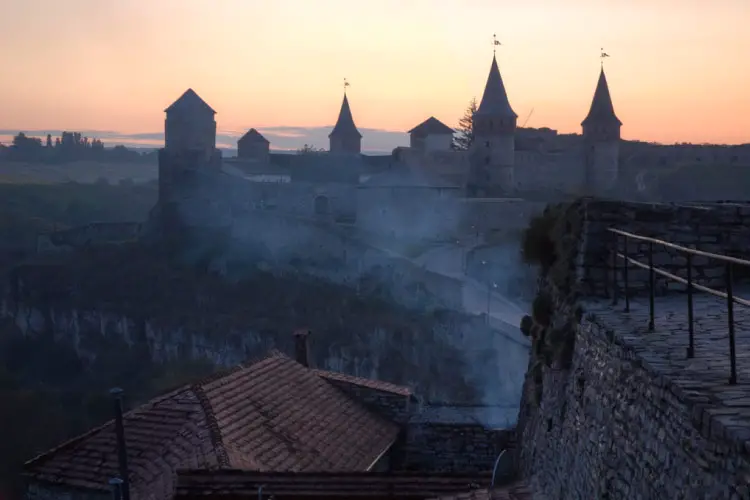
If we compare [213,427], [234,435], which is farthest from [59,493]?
[234,435]

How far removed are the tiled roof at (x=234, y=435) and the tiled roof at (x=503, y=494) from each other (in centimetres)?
249

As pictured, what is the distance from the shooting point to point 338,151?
65375 mm

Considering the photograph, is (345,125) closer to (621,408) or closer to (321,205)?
(321,205)

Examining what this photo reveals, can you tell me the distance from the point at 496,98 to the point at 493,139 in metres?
2.56

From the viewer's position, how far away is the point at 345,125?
65.9 meters

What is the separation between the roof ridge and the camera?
781 cm

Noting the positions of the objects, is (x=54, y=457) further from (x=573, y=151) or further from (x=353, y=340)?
(x=573, y=151)

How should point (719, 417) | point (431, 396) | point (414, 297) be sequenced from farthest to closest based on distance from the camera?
point (414, 297) → point (431, 396) → point (719, 417)

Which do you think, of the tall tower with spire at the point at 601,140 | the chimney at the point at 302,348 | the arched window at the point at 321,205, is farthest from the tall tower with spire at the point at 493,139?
the chimney at the point at 302,348

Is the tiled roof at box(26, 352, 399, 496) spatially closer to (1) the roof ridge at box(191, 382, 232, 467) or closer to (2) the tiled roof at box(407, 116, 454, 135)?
(1) the roof ridge at box(191, 382, 232, 467)

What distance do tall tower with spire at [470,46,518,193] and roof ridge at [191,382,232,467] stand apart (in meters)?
45.3

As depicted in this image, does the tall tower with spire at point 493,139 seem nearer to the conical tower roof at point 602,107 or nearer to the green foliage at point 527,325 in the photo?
the conical tower roof at point 602,107

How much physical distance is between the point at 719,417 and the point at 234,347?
123 ft

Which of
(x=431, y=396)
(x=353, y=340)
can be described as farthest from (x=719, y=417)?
(x=353, y=340)
